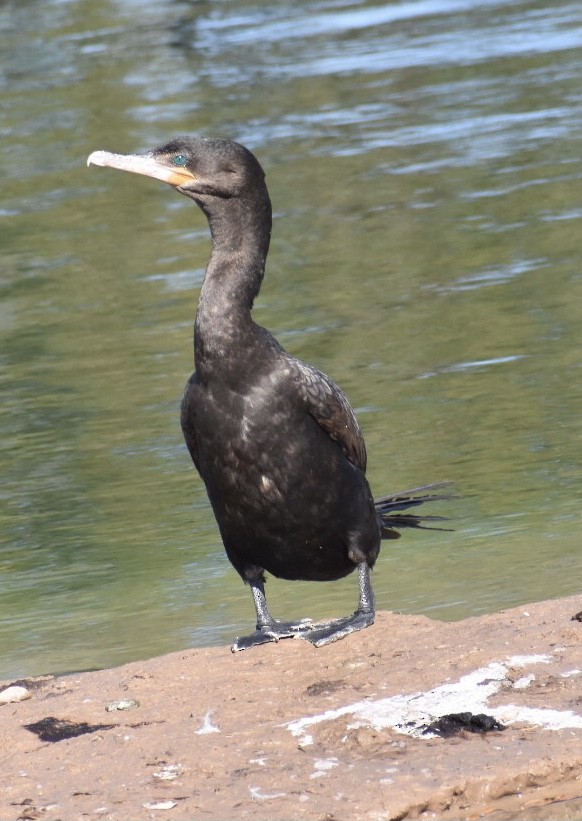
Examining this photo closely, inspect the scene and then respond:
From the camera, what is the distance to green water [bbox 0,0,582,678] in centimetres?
723

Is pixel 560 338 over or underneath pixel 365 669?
underneath

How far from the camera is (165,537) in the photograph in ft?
26.1

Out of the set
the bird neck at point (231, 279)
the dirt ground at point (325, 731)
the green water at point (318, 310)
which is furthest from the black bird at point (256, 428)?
the green water at point (318, 310)

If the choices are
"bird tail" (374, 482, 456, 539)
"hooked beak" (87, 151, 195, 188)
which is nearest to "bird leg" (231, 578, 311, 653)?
"bird tail" (374, 482, 456, 539)

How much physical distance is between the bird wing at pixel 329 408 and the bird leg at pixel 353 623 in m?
0.43

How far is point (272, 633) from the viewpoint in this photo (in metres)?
5.96

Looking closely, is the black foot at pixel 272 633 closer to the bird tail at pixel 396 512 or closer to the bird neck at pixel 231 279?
the bird tail at pixel 396 512

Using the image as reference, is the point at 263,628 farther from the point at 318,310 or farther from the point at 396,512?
the point at 318,310

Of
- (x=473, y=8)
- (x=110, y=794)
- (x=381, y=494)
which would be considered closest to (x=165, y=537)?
(x=381, y=494)

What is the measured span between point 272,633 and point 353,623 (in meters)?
0.30

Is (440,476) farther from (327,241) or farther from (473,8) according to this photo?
(473,8)

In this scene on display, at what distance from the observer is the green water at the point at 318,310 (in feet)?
23.7

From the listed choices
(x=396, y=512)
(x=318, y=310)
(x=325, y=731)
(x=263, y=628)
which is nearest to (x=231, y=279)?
(x=263, y=628)

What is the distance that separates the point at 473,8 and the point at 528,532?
18.9 meters
